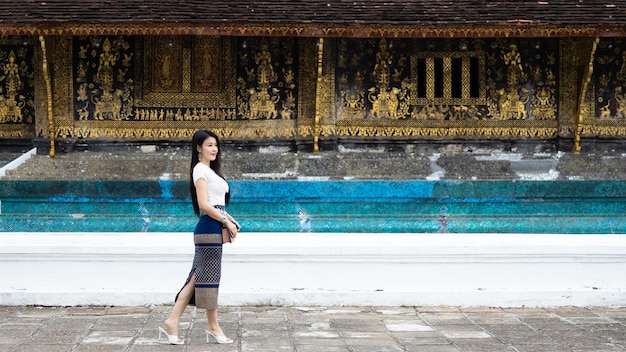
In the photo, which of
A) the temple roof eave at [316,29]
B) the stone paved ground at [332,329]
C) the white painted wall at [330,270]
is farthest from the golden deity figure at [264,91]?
the stone paved ground at [332,329]

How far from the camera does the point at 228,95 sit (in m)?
10.1

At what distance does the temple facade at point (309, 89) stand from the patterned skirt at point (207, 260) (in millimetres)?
4411

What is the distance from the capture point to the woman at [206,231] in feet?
18.3

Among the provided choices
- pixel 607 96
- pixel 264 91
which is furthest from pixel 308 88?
pixel 607 96

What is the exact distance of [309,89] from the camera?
33.0 ft

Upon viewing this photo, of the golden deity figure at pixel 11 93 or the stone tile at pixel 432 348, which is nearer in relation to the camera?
the stone tile at pixel 432 348

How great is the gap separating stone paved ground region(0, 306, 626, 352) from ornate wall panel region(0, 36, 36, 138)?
3.53m

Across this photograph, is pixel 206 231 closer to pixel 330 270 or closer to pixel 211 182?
pixel 211 182

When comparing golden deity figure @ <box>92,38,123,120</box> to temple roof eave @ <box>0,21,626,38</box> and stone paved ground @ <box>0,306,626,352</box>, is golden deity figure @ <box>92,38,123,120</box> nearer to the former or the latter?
temple roof eave @ <box>0,21,626,38</box>

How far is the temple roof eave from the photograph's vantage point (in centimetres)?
890

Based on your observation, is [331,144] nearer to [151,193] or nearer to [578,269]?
[151,193]

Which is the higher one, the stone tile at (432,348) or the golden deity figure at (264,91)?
the golden deity figure at (264,91)

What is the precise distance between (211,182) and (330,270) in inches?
93.4

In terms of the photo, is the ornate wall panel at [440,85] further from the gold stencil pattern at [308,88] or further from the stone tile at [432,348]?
the stone tile at [432,348]
